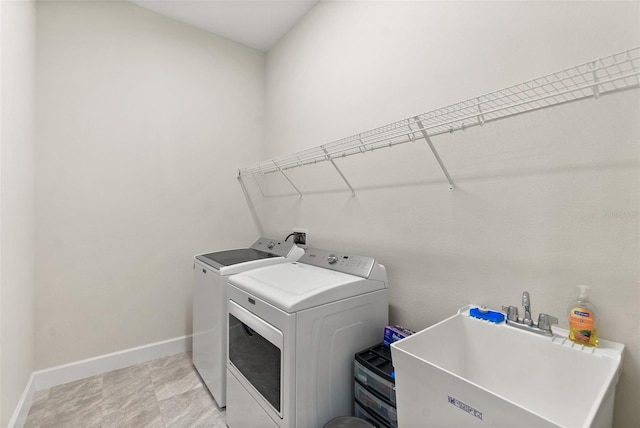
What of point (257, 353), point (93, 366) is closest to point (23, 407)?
point (93, 366)

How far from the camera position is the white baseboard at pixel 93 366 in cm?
187

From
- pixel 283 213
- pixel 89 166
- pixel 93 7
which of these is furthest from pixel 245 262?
pixel 93 7

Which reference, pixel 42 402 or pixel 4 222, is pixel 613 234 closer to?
pixel 4 222

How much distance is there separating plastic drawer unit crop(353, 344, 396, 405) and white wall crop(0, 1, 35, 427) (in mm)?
1790

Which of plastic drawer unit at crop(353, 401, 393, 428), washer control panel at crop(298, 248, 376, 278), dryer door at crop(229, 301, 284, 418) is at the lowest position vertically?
plastic drawer unit at crop(353, 401, 393, 428)

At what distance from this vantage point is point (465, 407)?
771 mm

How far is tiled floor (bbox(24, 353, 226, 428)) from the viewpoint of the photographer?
175 centimetres

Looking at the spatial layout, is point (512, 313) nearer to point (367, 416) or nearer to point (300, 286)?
point (367, 416)

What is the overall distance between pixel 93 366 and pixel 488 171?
306cm

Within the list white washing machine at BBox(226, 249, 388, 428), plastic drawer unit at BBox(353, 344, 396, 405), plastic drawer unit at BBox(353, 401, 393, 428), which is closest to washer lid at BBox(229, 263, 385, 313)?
white washing machine at BBox(226, 249, 388, 428)

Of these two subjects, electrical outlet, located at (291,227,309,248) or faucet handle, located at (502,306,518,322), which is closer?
faucet handle, located at (502,306,518,322)

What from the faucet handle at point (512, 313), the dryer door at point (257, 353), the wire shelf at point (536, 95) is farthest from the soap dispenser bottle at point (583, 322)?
the dryer door at point (257, 353)

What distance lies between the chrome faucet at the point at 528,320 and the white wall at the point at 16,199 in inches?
93.2

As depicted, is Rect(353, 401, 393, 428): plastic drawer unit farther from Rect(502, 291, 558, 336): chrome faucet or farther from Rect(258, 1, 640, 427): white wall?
Rect(502, 291, 558, 336): chrome faucet
